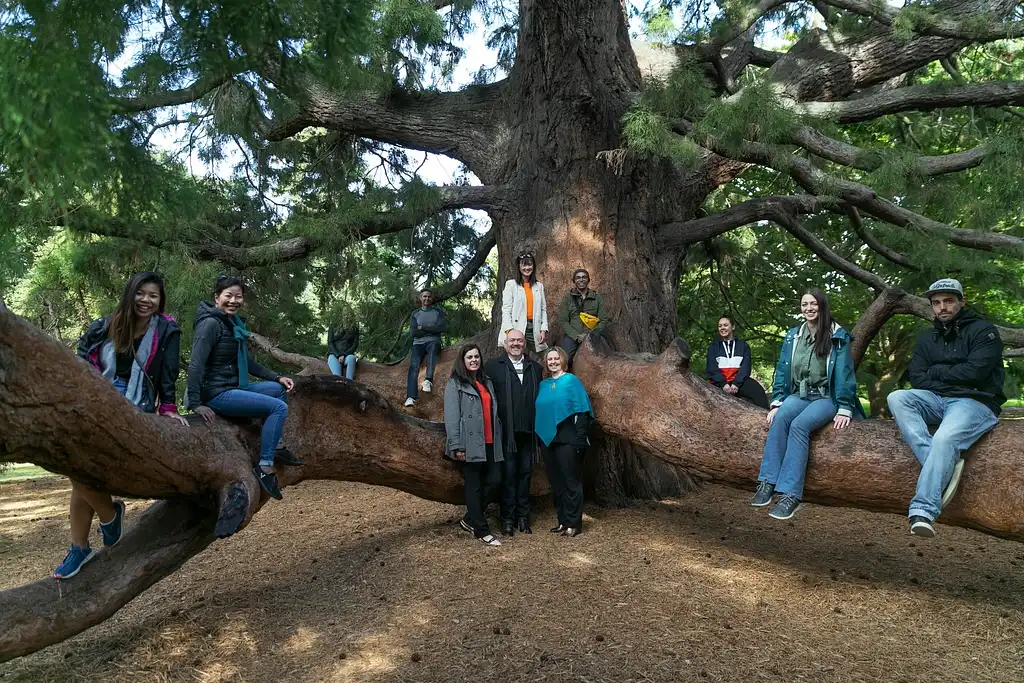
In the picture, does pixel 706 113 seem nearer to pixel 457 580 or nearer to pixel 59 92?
→ pixel 457 580

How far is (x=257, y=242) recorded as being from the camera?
24.6 feet

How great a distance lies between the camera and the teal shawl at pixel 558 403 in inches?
241

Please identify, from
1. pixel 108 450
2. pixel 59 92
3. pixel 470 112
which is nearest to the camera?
pixel 59 92

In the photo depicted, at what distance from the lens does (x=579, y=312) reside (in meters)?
6.95

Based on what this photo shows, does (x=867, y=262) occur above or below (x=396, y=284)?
above

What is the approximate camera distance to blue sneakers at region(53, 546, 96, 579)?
4.08 m

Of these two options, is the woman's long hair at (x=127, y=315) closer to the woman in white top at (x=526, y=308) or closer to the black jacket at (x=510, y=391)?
the black jacket at (x=510, y=391)

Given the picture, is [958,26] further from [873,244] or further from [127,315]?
[127,315]

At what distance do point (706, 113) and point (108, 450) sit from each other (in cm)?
439

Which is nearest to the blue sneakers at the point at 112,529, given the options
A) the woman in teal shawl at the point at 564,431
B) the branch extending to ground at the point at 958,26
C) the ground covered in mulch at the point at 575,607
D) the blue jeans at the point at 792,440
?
the ground covered in mulch at the point at 575,607

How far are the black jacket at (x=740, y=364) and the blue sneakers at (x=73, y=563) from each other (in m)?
5.58

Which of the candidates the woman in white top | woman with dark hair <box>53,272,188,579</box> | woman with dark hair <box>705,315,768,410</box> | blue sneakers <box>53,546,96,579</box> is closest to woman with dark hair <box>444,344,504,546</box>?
the woman in white top

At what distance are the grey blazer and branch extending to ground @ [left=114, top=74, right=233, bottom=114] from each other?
Answer: 11.1ft

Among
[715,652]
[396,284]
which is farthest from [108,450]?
[396,284]
